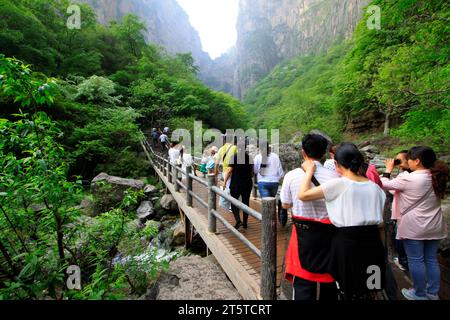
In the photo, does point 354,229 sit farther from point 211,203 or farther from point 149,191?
point 149,191

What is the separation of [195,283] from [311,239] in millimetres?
2070

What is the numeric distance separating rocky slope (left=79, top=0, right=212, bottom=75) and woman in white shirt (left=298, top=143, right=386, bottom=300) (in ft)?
186

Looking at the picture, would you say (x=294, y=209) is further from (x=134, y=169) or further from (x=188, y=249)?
(x=134, y=169)

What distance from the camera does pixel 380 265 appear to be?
1517mm

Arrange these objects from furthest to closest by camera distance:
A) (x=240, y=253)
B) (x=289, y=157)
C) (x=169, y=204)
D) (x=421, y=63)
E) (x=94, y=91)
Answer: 1. (x=94, y=91)
2. (x=289, y=157)
3. (x=169, y=204)
4. (x=421, y=63)
5. (x=240, y=253)

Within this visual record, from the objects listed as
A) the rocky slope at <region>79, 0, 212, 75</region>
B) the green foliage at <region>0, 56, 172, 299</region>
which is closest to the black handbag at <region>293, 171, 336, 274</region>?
the green foliage at <region>0, 56, 172, 299</region>

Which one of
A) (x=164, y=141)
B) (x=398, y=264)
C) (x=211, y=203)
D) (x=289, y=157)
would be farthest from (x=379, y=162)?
(x=164, y=141)

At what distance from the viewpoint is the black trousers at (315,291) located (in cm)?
168

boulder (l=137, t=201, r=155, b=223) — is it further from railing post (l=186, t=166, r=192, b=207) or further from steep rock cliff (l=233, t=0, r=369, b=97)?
steep rock cliff (l=233, t=0, r=369, b=97)

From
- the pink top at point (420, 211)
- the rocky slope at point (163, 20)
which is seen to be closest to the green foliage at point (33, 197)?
Answer: the pink top at point (420, 211)

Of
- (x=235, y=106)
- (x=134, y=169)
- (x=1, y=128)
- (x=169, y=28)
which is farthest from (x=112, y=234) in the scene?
(x=169, y=28)

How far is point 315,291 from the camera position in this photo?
169 centimetres

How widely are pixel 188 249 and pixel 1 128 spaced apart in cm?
520

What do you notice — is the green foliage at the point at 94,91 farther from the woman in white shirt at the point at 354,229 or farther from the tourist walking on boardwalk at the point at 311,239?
the woman in white shirt at the point at 354,229
